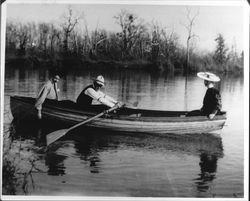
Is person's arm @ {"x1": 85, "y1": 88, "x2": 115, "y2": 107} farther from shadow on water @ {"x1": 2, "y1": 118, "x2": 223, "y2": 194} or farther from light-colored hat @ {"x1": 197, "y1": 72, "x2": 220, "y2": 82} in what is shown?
light-colored hat @ {"x1": 197, "y1": 72, "x2": 220, "y2": 82}

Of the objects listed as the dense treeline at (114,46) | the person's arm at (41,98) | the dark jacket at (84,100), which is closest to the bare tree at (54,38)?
the dense treeline at (114,46)

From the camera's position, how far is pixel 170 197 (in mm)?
4027

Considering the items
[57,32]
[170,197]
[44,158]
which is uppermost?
[57,32]

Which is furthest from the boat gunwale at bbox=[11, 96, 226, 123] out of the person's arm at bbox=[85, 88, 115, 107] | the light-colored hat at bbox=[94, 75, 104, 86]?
the light-colored hat at bbox=[94, 75, 104, 86]

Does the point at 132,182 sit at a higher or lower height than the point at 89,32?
lower

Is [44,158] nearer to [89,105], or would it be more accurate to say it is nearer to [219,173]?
[89,105]

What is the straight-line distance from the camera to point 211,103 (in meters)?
4.23

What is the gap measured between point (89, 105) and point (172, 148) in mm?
852

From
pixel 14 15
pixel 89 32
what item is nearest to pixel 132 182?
pixel 89 32

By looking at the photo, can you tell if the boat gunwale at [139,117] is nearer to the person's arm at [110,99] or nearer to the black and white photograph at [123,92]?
the black and white photograph at [123,92]

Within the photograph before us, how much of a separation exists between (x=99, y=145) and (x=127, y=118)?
36 cm

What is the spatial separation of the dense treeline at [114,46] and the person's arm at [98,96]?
0.91 feet

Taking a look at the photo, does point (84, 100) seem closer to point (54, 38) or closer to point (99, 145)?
point (99, 145)

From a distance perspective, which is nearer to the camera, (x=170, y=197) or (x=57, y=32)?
(x=170, y=197)
